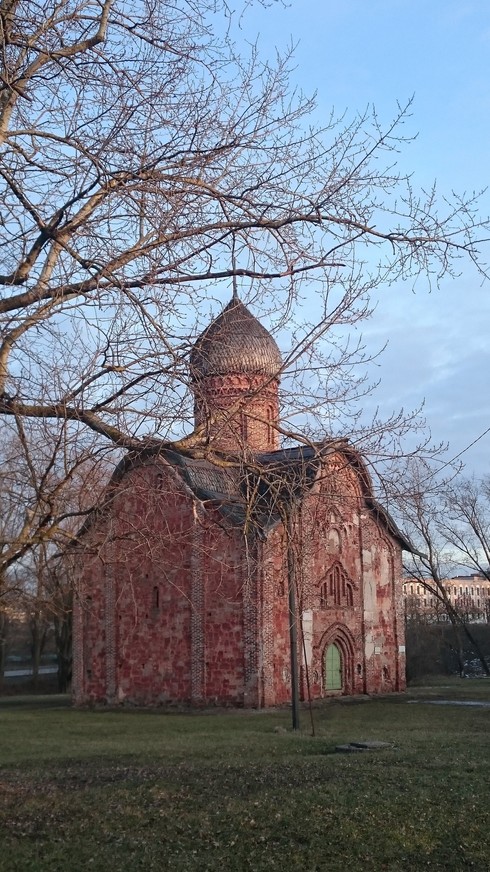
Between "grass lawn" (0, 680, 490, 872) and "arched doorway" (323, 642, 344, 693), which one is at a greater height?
"arched doorway" (323, 642, 344, 693)

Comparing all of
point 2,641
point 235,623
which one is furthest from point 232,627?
point 2,641

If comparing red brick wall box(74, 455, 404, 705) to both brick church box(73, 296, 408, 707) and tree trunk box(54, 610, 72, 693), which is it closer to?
brick church box(73, 296, 408, 707)

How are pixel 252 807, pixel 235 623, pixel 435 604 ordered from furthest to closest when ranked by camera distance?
pixel 435 604, pixel 235 623, pixel 252 807

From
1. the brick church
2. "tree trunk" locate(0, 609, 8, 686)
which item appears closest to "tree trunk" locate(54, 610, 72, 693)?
"tree trunk" locate(0, 609, 8, 686)

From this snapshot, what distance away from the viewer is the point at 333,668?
28.3 m

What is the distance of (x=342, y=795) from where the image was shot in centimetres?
858

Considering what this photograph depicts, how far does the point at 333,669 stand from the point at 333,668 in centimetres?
3

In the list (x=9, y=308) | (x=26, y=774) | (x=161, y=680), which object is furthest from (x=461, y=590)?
(x=9, y=308)

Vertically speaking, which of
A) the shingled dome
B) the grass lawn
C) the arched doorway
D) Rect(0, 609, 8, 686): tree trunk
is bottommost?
the grass lawn

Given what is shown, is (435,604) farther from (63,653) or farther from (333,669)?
(333,669)

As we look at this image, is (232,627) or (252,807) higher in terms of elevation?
(232,627)

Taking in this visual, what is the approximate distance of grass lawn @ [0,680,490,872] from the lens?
6.77m

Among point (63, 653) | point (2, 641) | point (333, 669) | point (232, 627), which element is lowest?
point (333, 669)

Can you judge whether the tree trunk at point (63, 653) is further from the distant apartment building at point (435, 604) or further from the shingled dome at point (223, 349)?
the shingled dome at point (223, 349)
